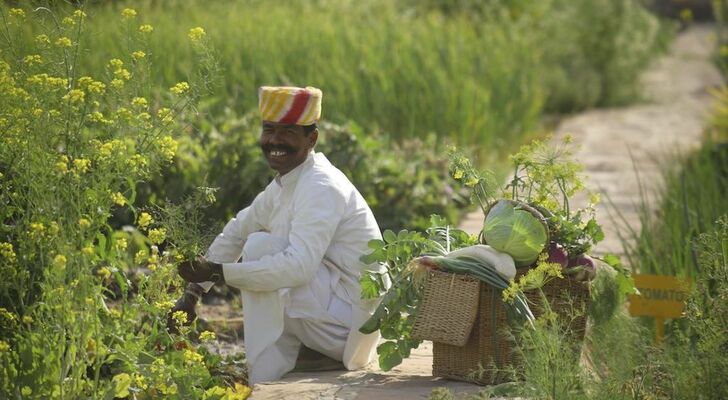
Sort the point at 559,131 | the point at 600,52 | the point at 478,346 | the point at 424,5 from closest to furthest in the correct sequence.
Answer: the point at 478,346 < the point at 559,131 < the point at 600,52 < the point at 424,5

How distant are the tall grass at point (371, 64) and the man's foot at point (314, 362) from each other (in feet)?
8.81

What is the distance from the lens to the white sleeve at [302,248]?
4.41m

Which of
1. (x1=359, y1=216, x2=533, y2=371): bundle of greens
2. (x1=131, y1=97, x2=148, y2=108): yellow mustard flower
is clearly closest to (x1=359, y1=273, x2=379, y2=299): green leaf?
(x1=359, y1=216, x2=533, y2=371): bundle of greens

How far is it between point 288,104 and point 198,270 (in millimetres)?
693

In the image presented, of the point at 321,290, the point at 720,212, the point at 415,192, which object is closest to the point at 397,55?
the point at 415,192

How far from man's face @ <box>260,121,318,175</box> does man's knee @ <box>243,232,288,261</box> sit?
0.27 meters

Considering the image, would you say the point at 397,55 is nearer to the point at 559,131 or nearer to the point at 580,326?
the point at 559,131

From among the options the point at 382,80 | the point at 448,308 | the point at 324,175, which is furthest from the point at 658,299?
the point at 382,80

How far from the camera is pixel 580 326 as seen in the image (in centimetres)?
451

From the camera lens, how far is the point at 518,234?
4316 mm

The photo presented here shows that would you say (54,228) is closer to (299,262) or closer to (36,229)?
(36,229)

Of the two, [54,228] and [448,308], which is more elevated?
[54,228]

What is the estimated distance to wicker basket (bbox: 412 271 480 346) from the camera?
4.31 meters

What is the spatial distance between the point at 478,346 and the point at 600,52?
10.3 m
